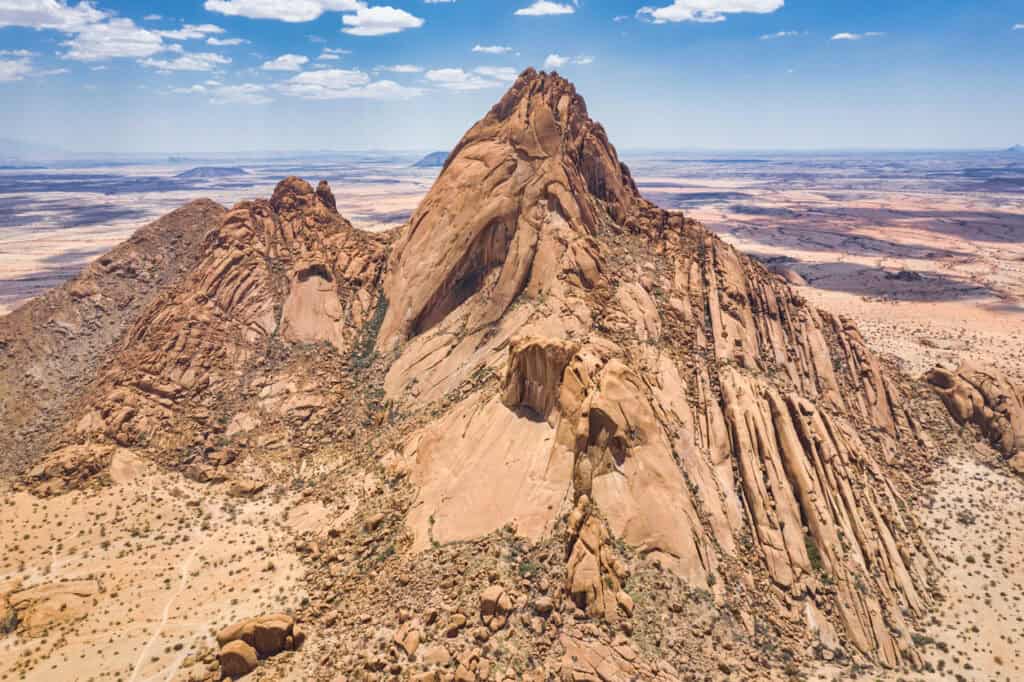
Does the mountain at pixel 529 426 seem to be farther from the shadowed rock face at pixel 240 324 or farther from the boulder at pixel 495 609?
the shadowed rock face at pixel 240 324

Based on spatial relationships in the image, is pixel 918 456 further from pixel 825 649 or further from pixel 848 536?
pixel 825 649

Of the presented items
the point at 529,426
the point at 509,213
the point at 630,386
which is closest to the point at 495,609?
the point at 529,426

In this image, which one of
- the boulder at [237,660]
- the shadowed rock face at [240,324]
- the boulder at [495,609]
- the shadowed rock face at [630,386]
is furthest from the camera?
the shadowed rock face at [240,324]

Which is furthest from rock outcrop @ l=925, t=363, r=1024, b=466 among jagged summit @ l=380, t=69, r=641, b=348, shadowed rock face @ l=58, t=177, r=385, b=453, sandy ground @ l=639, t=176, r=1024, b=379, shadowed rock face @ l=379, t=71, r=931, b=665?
shadowed rock face @ l=58, t=177, r=385, b=453

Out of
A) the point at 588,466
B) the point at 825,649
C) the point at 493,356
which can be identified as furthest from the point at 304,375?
the point at 825,649

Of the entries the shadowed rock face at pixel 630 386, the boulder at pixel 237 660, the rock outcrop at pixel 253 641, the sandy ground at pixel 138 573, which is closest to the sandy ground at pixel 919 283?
the shadowed rock face at pixel 630 386

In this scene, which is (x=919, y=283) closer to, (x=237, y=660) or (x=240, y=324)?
(x=240, y=324)
